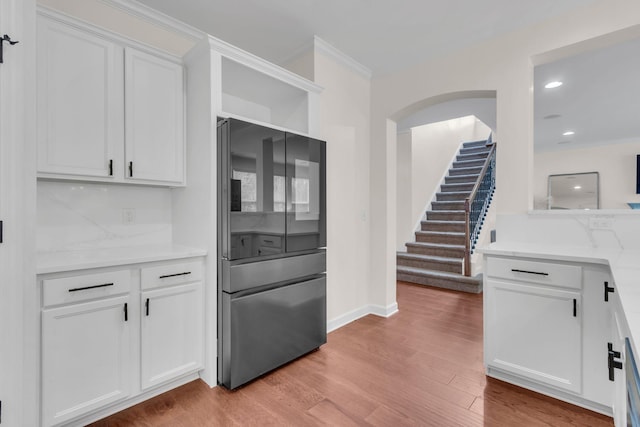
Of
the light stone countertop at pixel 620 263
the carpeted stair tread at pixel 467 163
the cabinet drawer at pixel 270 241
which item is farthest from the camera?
the carpeted stair tread at pixel 467 163

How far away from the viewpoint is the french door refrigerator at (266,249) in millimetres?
2045

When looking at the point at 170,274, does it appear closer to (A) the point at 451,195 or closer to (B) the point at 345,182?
(B) the point at 345,182

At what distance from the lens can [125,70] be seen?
205cm

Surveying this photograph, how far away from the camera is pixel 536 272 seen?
195 centimetres

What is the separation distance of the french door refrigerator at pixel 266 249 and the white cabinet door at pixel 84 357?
58cm

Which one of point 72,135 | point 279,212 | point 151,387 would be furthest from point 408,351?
point 72,135

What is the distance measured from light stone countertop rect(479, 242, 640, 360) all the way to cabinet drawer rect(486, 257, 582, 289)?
5 cm

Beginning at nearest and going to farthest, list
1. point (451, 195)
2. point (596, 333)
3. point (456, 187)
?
point (596, 333) → point (451, 195) → point (456, 187)

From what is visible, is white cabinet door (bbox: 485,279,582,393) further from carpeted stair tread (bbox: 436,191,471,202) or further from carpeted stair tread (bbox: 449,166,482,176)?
carpeted stair tread (bbox: 449,166,482,176)

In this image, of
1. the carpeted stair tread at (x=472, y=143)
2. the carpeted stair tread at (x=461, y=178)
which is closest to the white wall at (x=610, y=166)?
the carpeted stair tread at (x=472, y=143)

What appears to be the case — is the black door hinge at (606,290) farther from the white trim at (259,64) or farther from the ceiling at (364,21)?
the white trim at (259,64)

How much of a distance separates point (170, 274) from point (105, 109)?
117 centimetres

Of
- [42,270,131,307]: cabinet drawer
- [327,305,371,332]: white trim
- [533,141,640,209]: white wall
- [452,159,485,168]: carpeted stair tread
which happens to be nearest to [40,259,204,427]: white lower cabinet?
[42,270,131,307]: cabinet drawer

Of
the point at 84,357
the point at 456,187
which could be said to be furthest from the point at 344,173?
the point at 456,187
